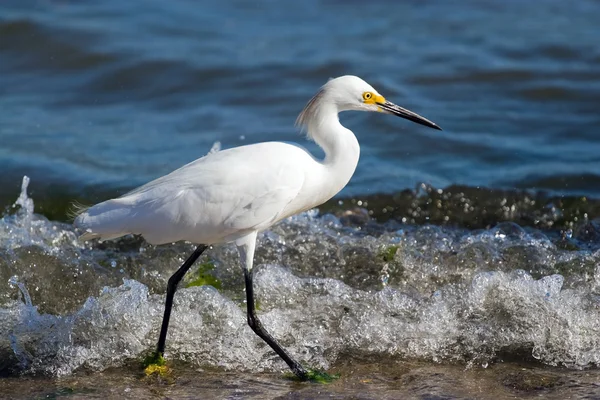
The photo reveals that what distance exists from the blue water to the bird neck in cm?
313

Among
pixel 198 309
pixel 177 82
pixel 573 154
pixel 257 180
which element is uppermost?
pixel 177 82

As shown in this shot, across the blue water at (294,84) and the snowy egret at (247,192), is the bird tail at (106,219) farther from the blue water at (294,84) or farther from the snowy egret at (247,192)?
the blue water at (294,84)

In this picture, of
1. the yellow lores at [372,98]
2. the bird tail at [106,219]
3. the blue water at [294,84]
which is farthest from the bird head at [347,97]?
the blue water at [294,84]

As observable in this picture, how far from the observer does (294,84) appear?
36.5ft

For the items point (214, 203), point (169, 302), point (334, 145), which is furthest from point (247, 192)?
point (169, 302)

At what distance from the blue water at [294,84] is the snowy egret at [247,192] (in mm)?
3165

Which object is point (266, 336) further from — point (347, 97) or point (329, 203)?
point (329, 203)

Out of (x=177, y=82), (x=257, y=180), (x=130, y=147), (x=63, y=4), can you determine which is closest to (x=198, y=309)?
(x=257, y=180)

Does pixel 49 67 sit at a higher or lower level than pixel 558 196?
higher

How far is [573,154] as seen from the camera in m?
9.22

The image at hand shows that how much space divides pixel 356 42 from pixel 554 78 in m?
2.78

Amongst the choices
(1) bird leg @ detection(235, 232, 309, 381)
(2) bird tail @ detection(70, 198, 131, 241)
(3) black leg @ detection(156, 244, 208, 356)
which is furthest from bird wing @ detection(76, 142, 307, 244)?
(3) black leg @ detection(156, 244, 208, 356)

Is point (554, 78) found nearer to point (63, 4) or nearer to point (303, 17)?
point (303, 17)

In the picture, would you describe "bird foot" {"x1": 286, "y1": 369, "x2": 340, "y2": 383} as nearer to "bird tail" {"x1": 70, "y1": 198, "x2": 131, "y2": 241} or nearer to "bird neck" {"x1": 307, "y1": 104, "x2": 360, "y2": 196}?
"bird neck" {"x1": 307, "y1": 104, "x2": 360, "y2": 196}
